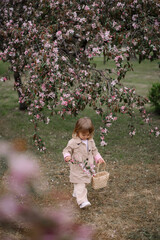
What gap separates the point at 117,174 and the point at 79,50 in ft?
7.63

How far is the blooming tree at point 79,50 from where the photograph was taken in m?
4.20

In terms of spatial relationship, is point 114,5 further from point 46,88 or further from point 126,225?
point 126,225

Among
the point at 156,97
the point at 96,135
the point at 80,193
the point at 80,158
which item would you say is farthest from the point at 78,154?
the point at 156,97

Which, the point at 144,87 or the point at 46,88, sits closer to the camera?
the point at 46,88

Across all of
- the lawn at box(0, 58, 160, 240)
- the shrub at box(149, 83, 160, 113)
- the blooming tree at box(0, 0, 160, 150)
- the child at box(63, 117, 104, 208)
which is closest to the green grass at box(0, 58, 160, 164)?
the lawn at box(0, 58, 160, 240)

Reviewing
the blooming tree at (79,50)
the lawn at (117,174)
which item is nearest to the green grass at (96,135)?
the lawn at (117,174)

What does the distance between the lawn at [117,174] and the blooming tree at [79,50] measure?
33.1 inches

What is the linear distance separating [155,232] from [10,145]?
3.15 meters

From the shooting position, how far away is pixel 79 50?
5.26 m

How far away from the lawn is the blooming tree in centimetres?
84

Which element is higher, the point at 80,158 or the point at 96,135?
Answer: the point at 80,158

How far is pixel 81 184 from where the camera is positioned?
3.99 metres

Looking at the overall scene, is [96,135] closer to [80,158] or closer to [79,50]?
[79,50]

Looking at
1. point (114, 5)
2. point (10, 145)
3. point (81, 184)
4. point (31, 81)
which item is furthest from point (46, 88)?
point (10, 145)
